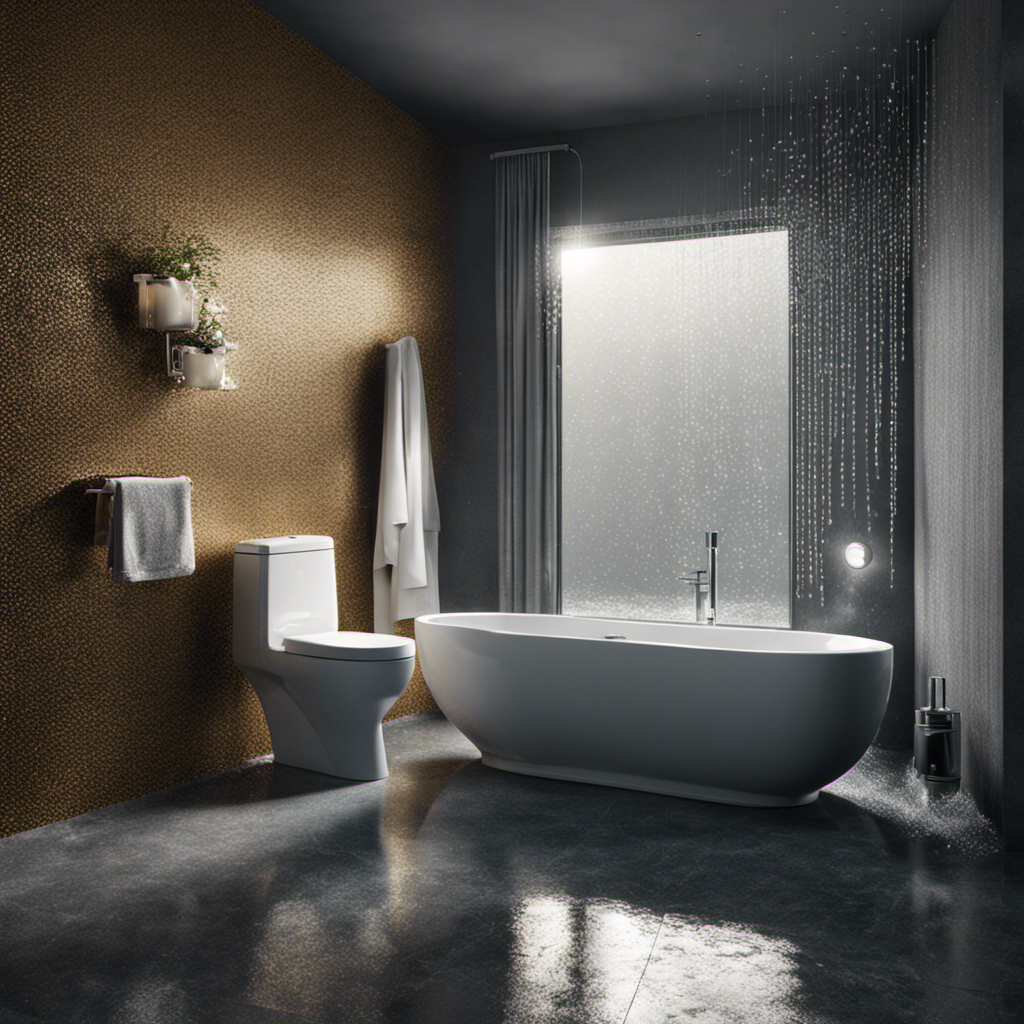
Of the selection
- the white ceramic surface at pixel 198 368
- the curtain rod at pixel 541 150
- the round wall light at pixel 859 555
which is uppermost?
the curtain rod at pixel 541 150

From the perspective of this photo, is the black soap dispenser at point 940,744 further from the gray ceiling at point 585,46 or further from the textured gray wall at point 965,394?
the gray ceiling at point 585,46

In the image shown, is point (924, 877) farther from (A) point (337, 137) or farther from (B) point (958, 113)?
(A) point (337, 137)

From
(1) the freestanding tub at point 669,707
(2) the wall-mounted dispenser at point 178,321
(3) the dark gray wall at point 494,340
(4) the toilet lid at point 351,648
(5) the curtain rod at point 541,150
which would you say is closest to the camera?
(1) the freestanding tub at point 669,707

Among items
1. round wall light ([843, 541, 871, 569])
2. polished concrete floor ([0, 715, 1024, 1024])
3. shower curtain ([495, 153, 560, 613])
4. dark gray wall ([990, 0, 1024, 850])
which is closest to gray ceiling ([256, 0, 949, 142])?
shower curtain ([495, 153, 560, 613])

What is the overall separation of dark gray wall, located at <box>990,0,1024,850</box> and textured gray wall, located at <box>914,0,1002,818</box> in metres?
0.03

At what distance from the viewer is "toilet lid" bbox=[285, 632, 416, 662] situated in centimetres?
354

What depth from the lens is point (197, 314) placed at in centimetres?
344

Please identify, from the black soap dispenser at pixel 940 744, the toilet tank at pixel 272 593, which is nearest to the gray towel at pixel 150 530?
the toilet tank at pixel 272 593

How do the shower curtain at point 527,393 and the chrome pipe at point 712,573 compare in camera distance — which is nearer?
the chrome pipe at point 712,573

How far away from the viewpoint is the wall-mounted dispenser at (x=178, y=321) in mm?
3273

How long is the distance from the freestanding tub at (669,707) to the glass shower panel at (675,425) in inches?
32.7

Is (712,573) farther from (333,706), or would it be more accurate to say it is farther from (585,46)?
(585,46)

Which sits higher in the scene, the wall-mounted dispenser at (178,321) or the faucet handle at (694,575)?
the wall-mounted dispenser at (178,321)

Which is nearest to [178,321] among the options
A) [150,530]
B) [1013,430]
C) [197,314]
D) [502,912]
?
[197,314]
